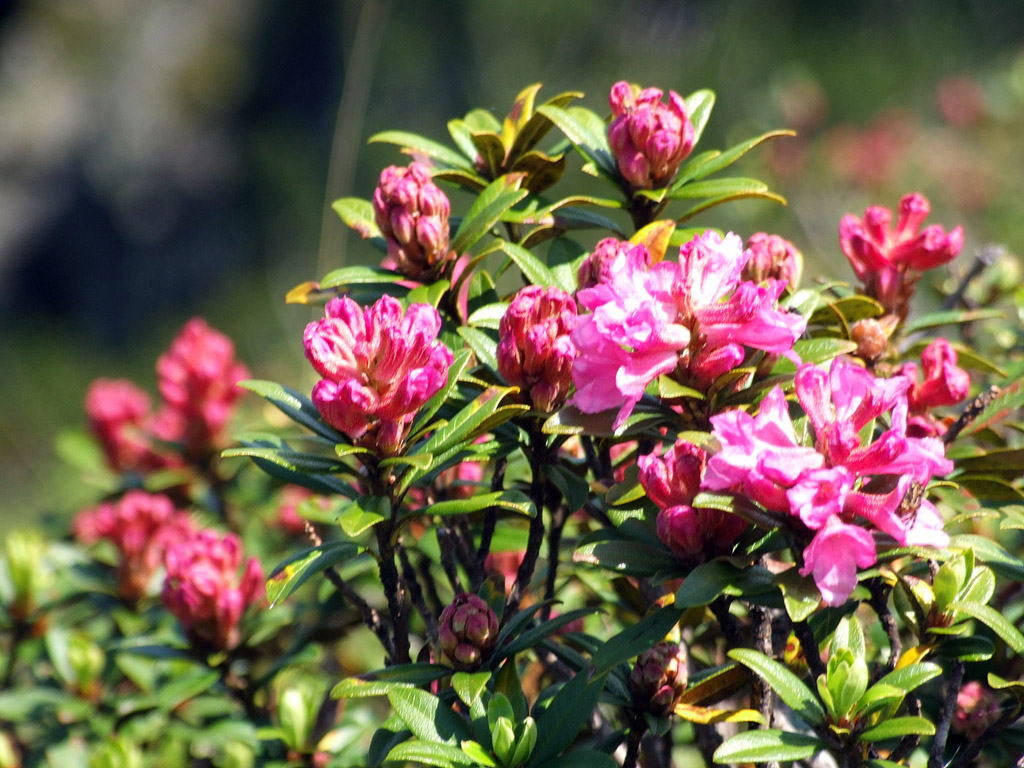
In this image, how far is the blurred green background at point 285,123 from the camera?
4.34m

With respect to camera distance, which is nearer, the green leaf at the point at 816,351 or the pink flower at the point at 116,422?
the green leaf at the point at 816,351

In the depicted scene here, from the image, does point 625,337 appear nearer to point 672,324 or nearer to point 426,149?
point 672,324

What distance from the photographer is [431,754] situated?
Result: 31.9 inches

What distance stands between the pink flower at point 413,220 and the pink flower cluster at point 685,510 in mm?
337

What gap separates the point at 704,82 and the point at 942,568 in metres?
5.74

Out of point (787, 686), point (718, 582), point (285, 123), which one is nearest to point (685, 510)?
point (718, 582)

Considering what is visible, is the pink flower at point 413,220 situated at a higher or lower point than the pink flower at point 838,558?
higher

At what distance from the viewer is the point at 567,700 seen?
0.88 meters

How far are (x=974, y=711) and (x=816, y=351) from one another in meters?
0.41

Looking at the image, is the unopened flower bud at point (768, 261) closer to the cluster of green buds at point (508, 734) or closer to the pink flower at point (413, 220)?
the pink flower at point (413, 220)

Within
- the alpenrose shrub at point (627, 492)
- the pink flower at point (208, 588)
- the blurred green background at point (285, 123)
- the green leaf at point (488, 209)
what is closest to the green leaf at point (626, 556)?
the alpenrose shrub at point (627, 492)

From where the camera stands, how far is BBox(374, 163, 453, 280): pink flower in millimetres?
1026

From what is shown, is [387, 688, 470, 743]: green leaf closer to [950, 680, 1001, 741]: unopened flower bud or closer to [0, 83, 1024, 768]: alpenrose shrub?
[0, 83, 1024, 768]: alpenrose shrub

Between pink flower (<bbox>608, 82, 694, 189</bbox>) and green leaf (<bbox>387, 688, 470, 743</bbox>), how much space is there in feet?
1.77
